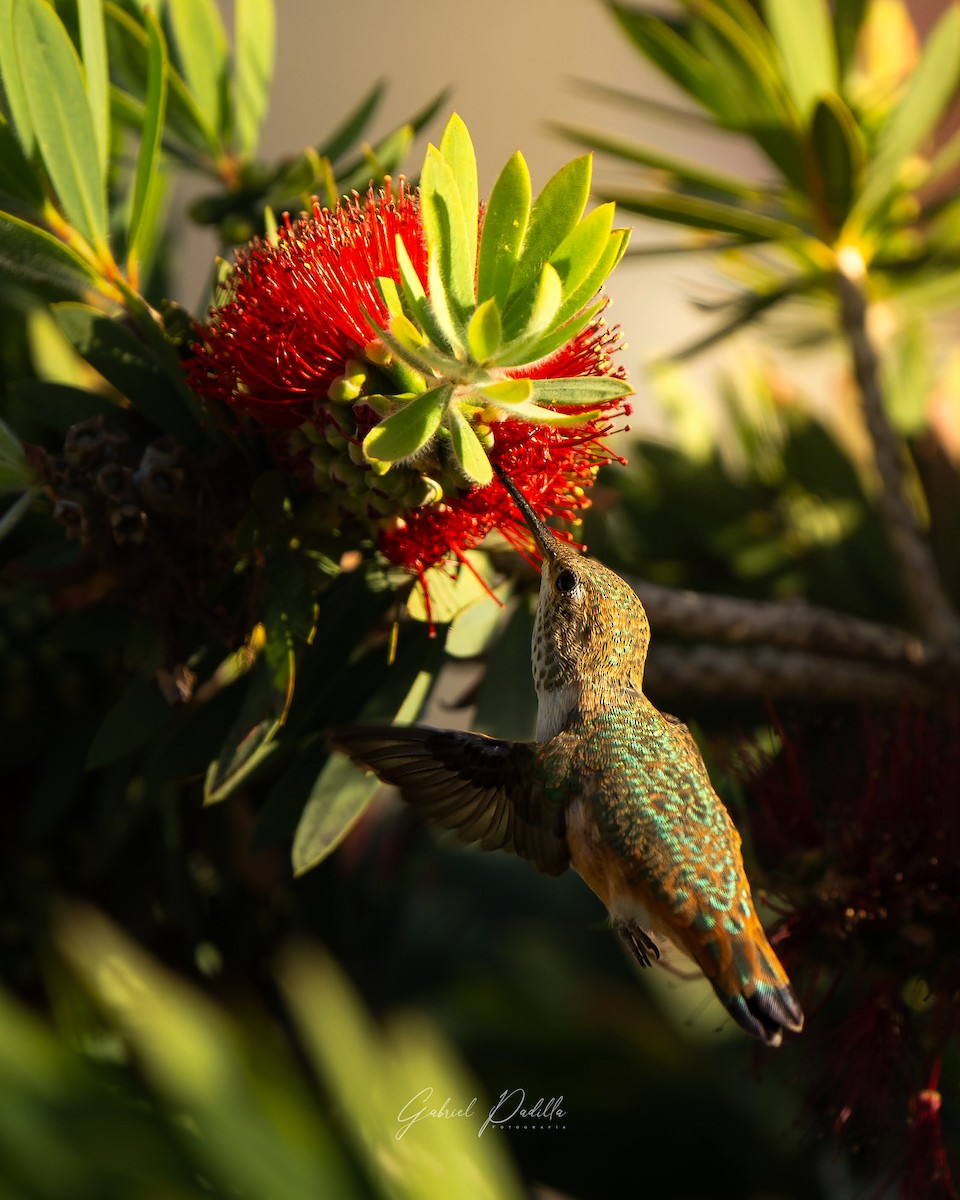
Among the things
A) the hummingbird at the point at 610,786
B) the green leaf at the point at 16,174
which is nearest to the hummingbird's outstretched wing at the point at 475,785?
the hummingbird at the point at 610,786

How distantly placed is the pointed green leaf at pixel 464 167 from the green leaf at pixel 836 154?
1.42ft

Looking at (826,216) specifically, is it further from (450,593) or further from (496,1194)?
(496,1194)

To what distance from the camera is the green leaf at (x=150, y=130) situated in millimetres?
567

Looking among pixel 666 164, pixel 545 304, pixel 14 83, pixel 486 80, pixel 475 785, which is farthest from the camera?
pixel 486 80

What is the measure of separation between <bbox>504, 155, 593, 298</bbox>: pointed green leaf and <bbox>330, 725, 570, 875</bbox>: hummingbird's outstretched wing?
0.74 feet

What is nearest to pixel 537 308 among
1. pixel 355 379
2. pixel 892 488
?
pixel 355 379

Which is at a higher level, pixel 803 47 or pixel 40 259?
pixel 40 259

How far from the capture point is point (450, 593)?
2.10 ft

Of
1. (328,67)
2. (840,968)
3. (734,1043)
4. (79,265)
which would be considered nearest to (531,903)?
(734,1043)

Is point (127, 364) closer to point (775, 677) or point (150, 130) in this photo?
point (150, 130)

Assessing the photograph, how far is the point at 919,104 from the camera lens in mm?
880

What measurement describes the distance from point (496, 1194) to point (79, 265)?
0.48 m

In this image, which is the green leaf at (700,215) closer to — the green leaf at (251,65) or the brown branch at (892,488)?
the brown branch at (892,488)

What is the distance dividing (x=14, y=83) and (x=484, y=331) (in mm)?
273
